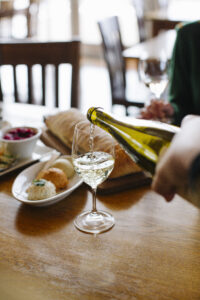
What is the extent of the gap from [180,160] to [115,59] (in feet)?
7.69

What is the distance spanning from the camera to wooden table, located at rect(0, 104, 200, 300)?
519mm

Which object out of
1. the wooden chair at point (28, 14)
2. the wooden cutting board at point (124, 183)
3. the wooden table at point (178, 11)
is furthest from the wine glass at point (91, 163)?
the wooden table at point (178, 11)

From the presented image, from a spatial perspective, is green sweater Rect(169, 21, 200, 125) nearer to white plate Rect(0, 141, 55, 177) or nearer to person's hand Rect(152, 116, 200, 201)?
white plate Rect(0, 141, 55, 177)

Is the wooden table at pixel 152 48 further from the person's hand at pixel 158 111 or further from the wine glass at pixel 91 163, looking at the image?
the wine glass at pixel 91 163

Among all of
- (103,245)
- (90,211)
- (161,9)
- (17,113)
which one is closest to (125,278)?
(103,245)

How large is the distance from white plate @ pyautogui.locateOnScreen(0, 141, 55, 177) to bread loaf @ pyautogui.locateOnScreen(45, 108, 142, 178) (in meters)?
0.06

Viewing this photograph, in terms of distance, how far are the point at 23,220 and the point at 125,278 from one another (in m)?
0.27

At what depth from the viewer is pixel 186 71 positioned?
1.67m

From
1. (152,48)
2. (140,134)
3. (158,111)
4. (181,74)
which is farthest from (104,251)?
(152,48)

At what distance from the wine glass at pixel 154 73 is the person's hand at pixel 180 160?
2.96 feet

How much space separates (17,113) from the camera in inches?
57.0

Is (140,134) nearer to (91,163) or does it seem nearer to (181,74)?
(91,163)

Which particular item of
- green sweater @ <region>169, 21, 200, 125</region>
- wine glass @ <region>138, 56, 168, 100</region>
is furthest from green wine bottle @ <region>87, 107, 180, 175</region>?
green sweater @ <region>169, 21, 200, 125</region>

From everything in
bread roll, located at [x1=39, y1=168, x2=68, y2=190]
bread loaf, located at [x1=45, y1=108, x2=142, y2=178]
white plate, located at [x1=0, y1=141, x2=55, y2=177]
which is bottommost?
white plate, located at [x1=0, y1=141, x2=55, y2=177]
